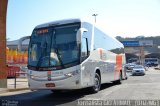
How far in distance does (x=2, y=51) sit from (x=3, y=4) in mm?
2864

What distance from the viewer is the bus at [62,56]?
1410cm

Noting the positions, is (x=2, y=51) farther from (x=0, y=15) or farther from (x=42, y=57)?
(x=42, y=57)

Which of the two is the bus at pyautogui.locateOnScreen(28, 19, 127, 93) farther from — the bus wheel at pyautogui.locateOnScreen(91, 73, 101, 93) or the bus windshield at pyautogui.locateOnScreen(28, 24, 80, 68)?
the bus wheel at pyautogui.locateOnScreen(91, 73, 101, 93)

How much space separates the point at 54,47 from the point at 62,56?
580 mm

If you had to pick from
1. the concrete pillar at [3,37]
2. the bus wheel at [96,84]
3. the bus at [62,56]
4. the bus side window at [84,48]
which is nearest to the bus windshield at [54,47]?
the bus at [62,56]

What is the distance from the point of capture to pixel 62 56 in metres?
14.3

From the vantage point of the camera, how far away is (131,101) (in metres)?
13.0

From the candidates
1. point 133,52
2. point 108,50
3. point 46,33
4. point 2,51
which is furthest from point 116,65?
point 133,52

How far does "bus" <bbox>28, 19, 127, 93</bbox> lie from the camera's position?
14.1 metres

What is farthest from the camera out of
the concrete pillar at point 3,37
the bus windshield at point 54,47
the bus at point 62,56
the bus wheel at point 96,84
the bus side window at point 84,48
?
the concrete pillar at point 3,37

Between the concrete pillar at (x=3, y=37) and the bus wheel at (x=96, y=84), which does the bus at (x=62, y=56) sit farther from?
the concrete pillar at (x=3, y=37)

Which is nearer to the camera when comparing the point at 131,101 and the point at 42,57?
the point at 131,101

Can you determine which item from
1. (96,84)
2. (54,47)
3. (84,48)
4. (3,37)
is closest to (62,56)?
(54,47)

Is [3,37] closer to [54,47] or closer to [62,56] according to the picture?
[54,47]
